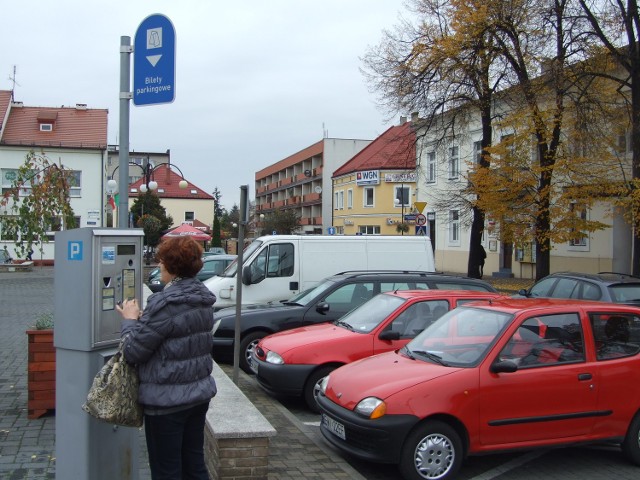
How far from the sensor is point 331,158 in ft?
241

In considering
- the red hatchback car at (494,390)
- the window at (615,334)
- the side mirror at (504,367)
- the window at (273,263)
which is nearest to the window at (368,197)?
the window at (273,263)

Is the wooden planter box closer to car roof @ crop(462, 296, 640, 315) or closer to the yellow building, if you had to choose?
car roof @ crop(462, 296, 640, 315)

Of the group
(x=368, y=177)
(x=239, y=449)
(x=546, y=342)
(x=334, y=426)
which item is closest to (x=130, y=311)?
(x=239, y=449)

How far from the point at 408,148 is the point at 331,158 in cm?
4528

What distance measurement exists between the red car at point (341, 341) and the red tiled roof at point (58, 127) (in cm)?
4254

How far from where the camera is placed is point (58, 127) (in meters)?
49.2

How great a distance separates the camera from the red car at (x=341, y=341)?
25.3 ft

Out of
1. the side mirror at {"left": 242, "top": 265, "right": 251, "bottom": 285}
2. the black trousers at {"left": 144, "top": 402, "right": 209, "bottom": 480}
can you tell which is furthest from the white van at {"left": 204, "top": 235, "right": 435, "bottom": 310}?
the black trousers at {"left": 144, "top": 402, "right": 209, "bottom": 480}

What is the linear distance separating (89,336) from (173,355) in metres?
0.76

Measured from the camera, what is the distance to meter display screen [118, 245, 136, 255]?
4.20 m

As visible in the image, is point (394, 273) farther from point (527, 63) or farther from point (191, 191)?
point (191, 191)

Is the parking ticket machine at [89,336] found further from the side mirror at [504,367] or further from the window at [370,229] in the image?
the window at [370,229]

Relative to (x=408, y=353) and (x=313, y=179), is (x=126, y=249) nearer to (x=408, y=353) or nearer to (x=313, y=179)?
(x=408, y=353)

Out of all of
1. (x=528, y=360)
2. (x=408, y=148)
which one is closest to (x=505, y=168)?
(x=408, y=148)
